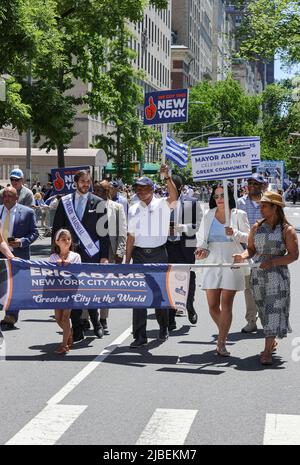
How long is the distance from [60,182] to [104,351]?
9.39 meters

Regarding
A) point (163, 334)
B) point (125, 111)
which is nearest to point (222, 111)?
point (125, 111)

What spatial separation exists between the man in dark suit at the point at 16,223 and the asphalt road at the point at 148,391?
3.47ft

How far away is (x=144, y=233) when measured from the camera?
9766mm

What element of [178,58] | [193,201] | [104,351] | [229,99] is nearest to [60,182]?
[193,201]

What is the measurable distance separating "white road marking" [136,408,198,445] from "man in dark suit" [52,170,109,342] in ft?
11.7

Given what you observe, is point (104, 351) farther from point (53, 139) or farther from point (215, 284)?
point (53, 139)

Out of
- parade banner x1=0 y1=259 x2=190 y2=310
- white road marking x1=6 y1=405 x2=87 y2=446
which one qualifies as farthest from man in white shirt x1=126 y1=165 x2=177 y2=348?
white road marking x1=6 y1=405 x2=87 y2=446

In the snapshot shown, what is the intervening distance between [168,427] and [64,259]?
3.60 meters

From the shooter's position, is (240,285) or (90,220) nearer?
(240,285)

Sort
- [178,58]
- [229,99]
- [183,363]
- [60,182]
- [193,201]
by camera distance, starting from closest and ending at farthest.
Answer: [183,363], [193,201], [60,182], [229,99], [178,58]

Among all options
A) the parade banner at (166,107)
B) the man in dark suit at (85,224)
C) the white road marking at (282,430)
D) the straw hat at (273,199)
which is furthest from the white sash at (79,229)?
the parade banner at (166,107)

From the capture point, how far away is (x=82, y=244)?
10328 mm

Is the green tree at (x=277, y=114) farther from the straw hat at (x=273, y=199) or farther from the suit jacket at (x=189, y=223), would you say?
the straw hat at (x=273, y=199)

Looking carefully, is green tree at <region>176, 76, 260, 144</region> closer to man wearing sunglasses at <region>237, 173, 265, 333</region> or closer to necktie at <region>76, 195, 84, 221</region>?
man wearing sunglasses at <region>237, 173, 265, 333</region>
